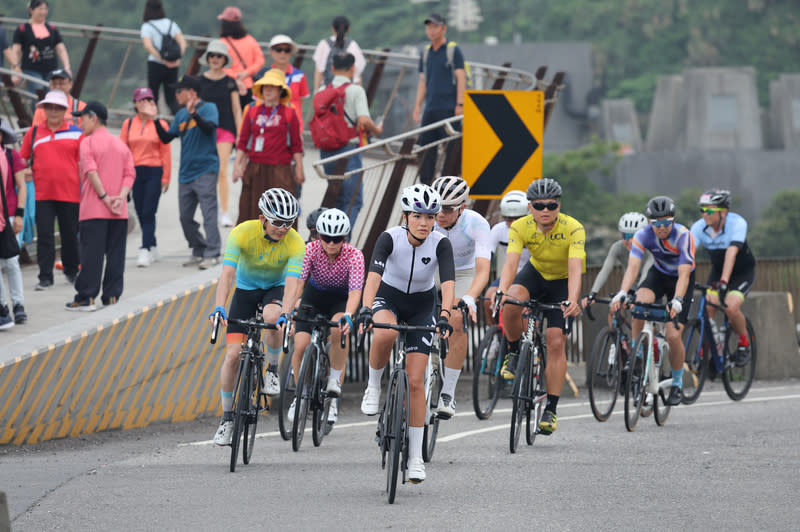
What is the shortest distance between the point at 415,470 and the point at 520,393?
218 cm

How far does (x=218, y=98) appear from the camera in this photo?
1515 cm

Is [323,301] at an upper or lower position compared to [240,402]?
upper

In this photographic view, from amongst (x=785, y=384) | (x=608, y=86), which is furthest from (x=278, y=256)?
(x=608, y=86)

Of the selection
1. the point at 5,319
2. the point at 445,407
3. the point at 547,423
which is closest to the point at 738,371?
the point at 547,423

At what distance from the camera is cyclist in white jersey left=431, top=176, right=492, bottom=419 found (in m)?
10.6

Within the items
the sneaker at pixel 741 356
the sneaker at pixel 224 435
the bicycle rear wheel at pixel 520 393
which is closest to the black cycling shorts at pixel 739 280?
the sneaker at pixel 741 356

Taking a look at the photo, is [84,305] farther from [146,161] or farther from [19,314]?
[146,161]

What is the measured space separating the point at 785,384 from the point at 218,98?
26.9ft

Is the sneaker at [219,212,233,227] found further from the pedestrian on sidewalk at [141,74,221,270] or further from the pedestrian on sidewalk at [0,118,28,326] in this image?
the pedestrian on sidewalk at [0,118,28,326]

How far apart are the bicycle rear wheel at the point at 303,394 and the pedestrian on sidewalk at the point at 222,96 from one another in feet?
16.8

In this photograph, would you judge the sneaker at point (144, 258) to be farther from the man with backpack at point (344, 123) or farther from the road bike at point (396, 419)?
the road bike at point (396, 419)

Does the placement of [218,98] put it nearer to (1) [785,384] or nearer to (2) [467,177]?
(2) [467,177]

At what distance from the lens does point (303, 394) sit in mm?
10469

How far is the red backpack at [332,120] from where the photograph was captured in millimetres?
14164
